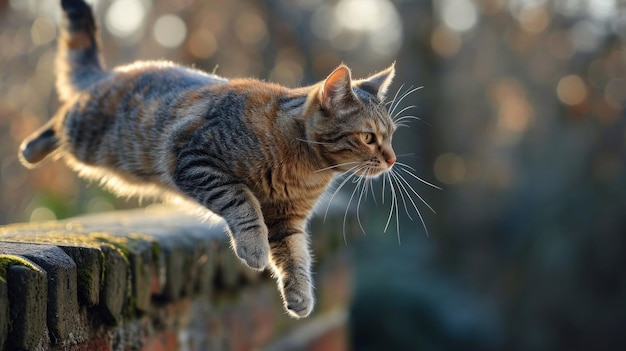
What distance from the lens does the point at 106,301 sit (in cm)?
206

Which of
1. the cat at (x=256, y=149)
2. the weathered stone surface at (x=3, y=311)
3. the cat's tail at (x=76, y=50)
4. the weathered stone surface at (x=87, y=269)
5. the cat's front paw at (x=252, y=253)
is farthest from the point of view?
the cat's tail at (x=76, y=50)

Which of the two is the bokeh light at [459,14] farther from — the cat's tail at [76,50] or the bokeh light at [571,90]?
the cat's tail at [76,50]

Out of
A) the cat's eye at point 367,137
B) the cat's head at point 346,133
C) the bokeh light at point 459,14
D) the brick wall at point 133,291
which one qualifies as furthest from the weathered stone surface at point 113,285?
the bokeh light at point 459,14

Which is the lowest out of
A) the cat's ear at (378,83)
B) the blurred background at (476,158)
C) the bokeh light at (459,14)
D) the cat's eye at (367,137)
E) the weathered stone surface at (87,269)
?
the blurred background at (476,158)

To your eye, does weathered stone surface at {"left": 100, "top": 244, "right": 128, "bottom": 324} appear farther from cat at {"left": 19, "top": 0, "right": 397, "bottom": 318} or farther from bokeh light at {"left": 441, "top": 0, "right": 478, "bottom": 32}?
bokeh light at {"left": 441, "top": 0, "right": 478, "bottom": 32}

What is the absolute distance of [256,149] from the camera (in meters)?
2.63

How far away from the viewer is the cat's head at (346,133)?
2.71 metres

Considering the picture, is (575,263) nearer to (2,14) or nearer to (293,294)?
(2,14)

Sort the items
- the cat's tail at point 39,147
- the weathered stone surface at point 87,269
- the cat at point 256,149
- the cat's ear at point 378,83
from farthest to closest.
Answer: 1. the cat's tail at point 39,147
2. the cat's ear at point 378,83
3. the cat at point 256,149
4. the weathered stone surface at point 87,269

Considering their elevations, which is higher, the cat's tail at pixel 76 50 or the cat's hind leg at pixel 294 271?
the cat's tail at pixel 76 50

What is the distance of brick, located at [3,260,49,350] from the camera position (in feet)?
5.40

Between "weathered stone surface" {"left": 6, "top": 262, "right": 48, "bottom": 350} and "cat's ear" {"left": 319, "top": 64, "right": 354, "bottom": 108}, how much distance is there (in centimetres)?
128

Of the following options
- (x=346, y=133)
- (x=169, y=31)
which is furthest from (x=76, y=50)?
(x=169, y=31)

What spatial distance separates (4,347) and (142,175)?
5.10ft
